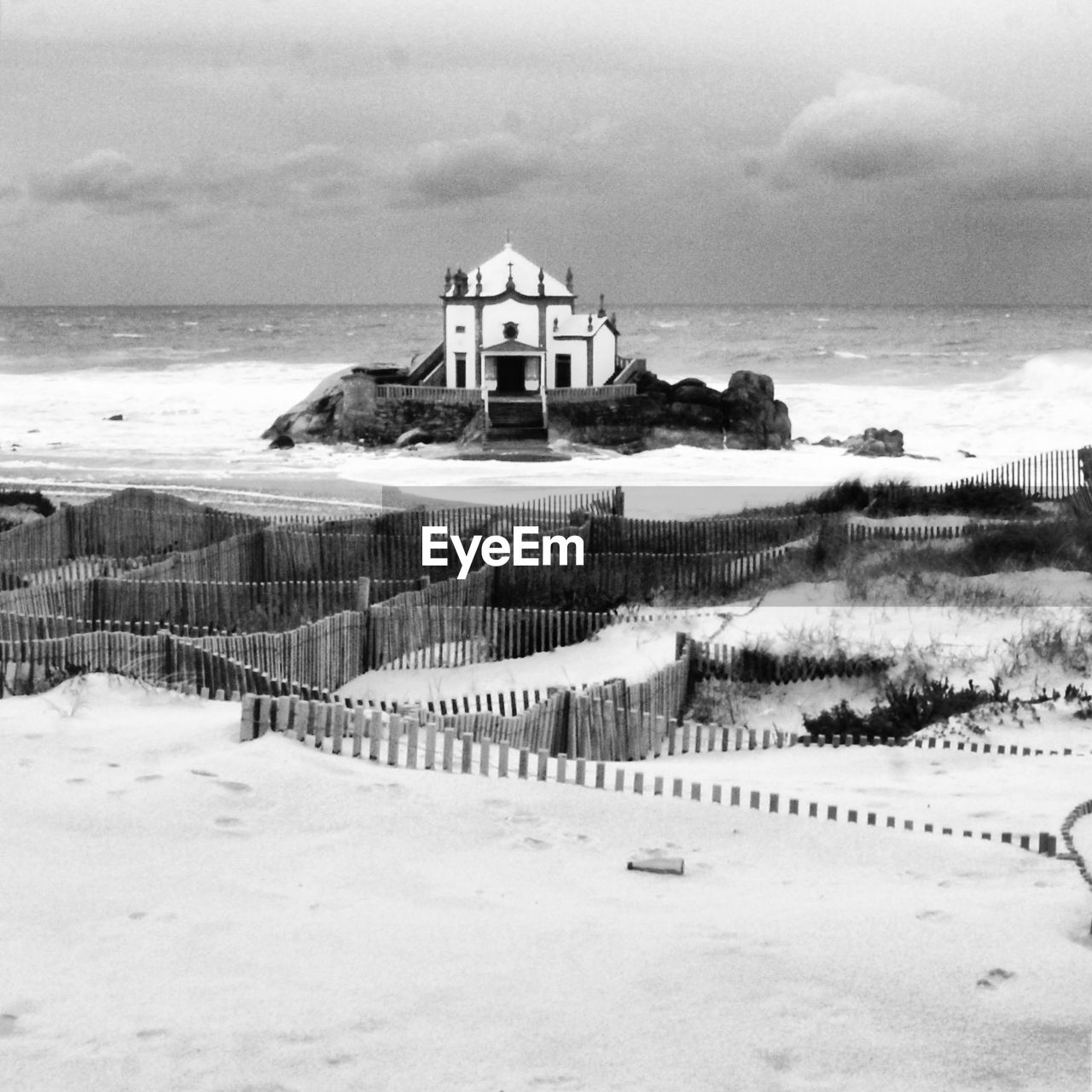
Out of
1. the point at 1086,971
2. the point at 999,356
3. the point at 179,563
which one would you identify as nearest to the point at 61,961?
the point at 1086,971

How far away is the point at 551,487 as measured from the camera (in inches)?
1490

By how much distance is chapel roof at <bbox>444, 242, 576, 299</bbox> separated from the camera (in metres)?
52.0

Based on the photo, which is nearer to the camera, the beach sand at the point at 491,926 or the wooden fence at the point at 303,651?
the beach sand at the point at 491,926

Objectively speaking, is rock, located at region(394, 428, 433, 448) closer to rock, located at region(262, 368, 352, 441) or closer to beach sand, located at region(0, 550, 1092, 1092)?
rock, located at region(262, 368, 352, 441)

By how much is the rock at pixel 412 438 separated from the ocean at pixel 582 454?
1.15m

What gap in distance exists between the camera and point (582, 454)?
1911 inches

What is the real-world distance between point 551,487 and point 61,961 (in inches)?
1262

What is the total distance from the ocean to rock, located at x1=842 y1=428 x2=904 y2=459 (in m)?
1.01

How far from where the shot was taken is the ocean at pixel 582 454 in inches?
1700

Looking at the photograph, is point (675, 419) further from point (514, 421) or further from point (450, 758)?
point (450, 758)

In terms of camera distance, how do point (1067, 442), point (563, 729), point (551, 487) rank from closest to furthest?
1. point (563, 729)
2. point (551, 487)
3. point (1067, 442)

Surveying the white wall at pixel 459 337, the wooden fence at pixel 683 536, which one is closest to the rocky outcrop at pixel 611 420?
the white wall at pixel 459 337

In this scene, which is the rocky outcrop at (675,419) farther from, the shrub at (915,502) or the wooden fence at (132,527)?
the wooden fence at (132,527)

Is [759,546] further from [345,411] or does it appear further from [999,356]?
[999,356]
